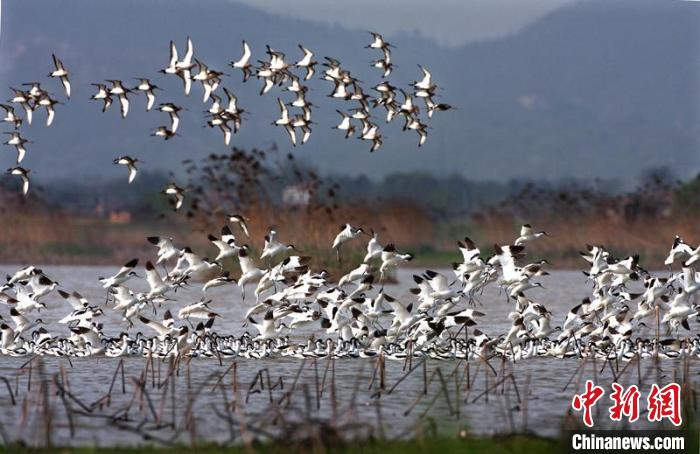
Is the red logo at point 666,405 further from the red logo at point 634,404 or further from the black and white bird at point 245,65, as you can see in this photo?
the black and white bird at point 245,65

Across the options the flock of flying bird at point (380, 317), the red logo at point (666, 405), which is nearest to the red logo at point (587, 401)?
the red logo at point (666, 405)

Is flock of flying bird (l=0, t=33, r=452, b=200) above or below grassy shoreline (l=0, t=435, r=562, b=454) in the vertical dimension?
Answer: above

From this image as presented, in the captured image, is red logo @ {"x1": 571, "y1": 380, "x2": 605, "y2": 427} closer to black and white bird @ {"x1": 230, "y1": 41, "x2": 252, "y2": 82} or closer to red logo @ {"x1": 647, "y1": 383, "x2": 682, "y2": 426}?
red logo @ {"x1": 647, "y1": 383, "x2": 682, "y2": 426}

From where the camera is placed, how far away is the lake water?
11.8 meters

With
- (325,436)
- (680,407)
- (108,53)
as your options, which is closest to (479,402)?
(680,407)

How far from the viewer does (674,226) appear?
121ft

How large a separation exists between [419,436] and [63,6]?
309ft

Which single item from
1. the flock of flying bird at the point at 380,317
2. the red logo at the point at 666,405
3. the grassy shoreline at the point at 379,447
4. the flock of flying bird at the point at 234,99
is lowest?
the grassy shoreline at the point at 379,447

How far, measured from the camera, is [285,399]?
1398cm

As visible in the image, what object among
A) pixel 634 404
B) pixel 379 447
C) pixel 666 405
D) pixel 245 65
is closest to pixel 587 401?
pixel 634 404

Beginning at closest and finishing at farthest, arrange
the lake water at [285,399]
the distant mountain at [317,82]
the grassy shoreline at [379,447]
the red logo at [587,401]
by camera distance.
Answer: the grassy shoreline at [379,447] → the lake water at [285,399] → the red logo at [587,401] → the distant mountain at [317,82]

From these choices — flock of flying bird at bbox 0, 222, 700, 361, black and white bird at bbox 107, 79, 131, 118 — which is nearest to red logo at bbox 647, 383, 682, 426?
flock of flying bird at bbox 0, 222, 700, 361

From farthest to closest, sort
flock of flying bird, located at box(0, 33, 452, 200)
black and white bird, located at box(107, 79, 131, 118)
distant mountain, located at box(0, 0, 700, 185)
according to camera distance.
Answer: distant mountain, located at box(0, 0, 700, 185), black and white bird, located at box(107, 79, 131, 118), flock of flying bird, located at box(0, 33, 452, 200)

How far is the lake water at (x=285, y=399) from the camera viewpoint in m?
11.8
